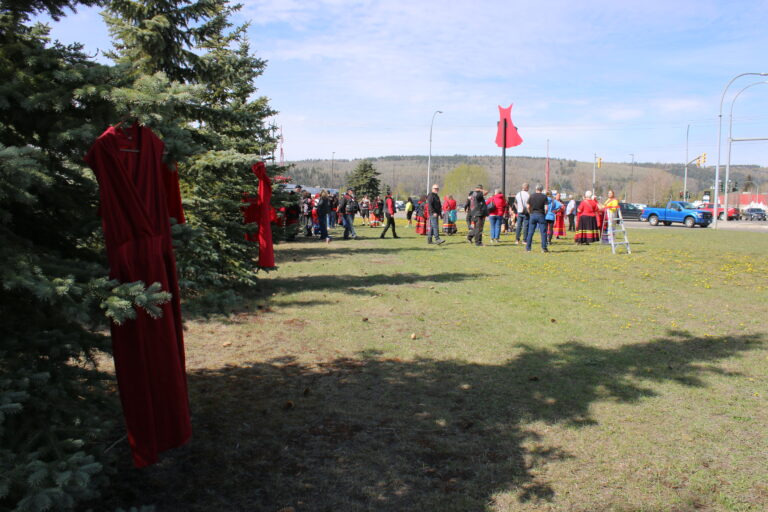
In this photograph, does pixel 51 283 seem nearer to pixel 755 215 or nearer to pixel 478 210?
pixel 478 210

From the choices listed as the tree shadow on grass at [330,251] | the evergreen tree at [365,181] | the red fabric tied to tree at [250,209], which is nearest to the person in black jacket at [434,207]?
the tree shadow on grass at [330,251]

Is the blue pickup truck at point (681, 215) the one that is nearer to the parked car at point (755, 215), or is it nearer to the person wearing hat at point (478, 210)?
the person wearing hat at point (478, 210)

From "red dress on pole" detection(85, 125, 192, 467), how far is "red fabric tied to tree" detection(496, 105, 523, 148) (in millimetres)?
14641

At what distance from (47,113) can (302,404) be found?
9.90 ft

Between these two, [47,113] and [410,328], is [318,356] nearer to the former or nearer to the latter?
[410,328]

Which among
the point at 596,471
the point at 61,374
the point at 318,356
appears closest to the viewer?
the point at 61,374

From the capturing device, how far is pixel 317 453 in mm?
4047

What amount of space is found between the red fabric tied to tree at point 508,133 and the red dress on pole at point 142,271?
14641 millimetres

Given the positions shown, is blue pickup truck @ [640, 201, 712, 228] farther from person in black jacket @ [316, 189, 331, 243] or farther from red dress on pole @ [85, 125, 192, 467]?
red dress on pole @ [85, 125, 192, 467]

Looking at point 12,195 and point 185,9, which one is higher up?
point 185,9

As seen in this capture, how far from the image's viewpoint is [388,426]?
4.50m

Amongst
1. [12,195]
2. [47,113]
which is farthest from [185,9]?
[12,195]

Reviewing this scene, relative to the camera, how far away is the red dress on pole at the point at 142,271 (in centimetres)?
286

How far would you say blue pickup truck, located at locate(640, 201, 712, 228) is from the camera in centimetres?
4078
